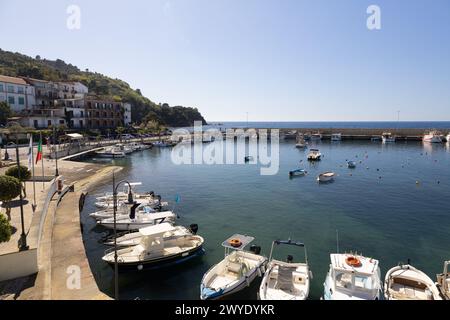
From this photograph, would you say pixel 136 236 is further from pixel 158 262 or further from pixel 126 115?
pixel 126 115

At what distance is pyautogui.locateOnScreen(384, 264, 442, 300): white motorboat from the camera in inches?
708

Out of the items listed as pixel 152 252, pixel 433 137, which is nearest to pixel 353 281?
pixel 152 252

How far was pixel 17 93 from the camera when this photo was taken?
92625mm

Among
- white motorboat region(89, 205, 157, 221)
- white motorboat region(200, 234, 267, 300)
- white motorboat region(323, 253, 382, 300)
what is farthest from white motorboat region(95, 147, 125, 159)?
white motorboat region(323, 253, 382, 300)

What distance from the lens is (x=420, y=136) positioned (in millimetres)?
127250

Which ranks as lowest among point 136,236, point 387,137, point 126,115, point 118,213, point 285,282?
point 285,282

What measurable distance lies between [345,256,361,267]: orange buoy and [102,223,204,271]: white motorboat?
11.3 metres

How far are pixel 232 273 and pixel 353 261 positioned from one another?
7679 mm

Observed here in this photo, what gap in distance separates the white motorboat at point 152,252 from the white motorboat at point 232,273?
397cm

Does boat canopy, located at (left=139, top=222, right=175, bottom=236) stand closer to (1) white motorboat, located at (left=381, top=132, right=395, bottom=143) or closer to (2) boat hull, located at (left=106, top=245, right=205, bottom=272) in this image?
(2) boat hull, located at (left=106, top=245, right=205, bottom=272)

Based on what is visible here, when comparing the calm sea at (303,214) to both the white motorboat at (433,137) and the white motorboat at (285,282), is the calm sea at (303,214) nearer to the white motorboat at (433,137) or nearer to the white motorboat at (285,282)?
the white motorboat at (285,282)

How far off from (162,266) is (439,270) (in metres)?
20.6
